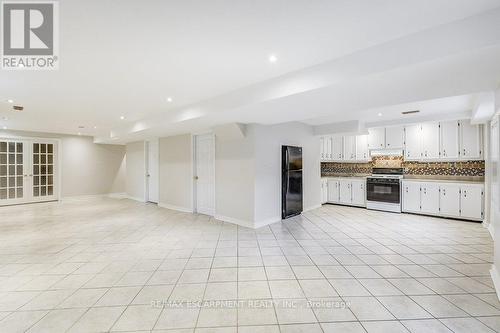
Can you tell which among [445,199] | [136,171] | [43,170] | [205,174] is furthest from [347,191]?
[43,170]

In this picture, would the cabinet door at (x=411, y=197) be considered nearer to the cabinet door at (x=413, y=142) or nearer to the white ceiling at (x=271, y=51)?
the cabinet door at (x=413, y=142)

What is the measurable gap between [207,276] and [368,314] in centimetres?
182

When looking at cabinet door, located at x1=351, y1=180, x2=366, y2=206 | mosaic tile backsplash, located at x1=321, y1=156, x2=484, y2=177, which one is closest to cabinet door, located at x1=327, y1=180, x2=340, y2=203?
cabinet door, located at x1=351, y1=180, x2=366, y2=206

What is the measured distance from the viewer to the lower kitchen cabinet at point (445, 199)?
5.14 metres

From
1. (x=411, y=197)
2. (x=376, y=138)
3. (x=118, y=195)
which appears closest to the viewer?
(x=411, y=197)

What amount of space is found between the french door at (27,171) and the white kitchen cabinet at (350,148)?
416 inches

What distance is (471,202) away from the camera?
518 cm

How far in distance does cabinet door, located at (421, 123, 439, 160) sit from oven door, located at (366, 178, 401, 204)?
40.7 inches

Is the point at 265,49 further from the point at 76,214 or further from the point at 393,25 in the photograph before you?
the point at 76,214

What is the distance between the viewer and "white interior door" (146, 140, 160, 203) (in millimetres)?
7779

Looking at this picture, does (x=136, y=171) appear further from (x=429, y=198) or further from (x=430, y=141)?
(x=430, y=141)

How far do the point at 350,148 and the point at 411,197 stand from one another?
2238mm

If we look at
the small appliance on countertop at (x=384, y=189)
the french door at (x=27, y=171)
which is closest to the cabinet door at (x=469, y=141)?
the small appliance on countertop at (x=384, y=189)

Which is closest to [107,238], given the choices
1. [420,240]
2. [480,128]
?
[420,240]
